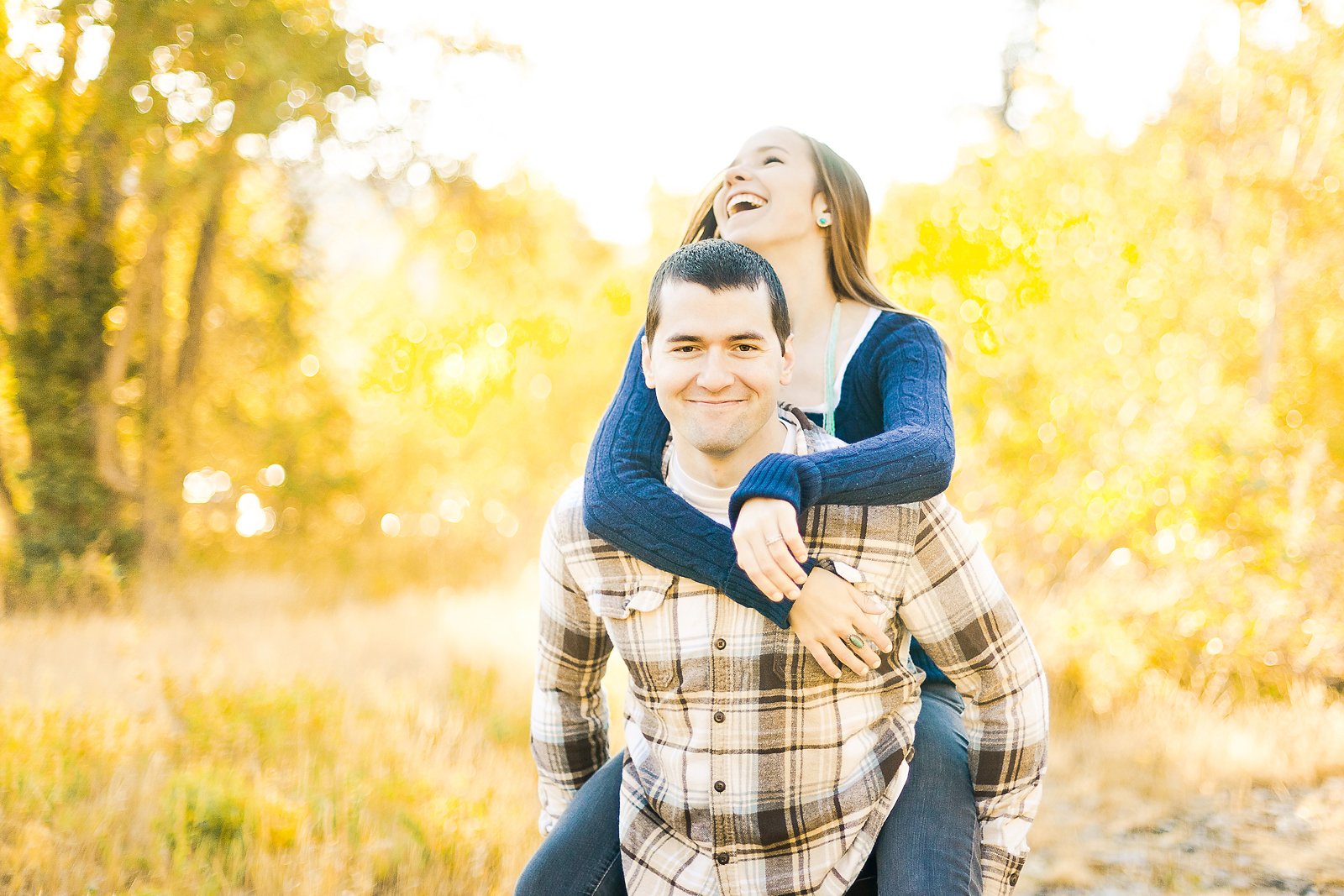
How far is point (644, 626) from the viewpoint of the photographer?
184cm

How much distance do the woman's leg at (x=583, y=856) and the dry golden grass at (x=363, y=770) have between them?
139 cm

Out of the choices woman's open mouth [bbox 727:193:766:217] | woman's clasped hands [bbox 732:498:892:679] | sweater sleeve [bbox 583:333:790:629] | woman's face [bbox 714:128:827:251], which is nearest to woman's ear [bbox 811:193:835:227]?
woman's face [bbox 714:128:827:251]

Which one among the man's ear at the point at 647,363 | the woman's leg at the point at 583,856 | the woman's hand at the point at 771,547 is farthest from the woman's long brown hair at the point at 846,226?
the woman's leg at the point at 583,856

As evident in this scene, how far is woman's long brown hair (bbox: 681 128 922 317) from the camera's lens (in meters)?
2.26

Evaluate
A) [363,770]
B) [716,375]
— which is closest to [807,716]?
[716,375]

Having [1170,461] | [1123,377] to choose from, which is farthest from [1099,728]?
[1123,377]

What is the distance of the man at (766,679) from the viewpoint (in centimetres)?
175

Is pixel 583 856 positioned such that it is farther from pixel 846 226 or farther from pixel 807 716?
pixel 846 226

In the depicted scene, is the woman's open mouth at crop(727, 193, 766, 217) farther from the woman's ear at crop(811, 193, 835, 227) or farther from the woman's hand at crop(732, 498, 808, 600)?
the woman's hand at crop(732, 498, 808, 600)

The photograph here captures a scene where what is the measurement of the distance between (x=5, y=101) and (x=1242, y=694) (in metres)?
9.25

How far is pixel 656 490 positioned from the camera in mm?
1784

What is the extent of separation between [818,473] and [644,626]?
50 centimetres

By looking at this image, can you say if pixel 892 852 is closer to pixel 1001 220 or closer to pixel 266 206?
pixel 1001 220

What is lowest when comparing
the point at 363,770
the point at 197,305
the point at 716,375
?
the point at 363,770
